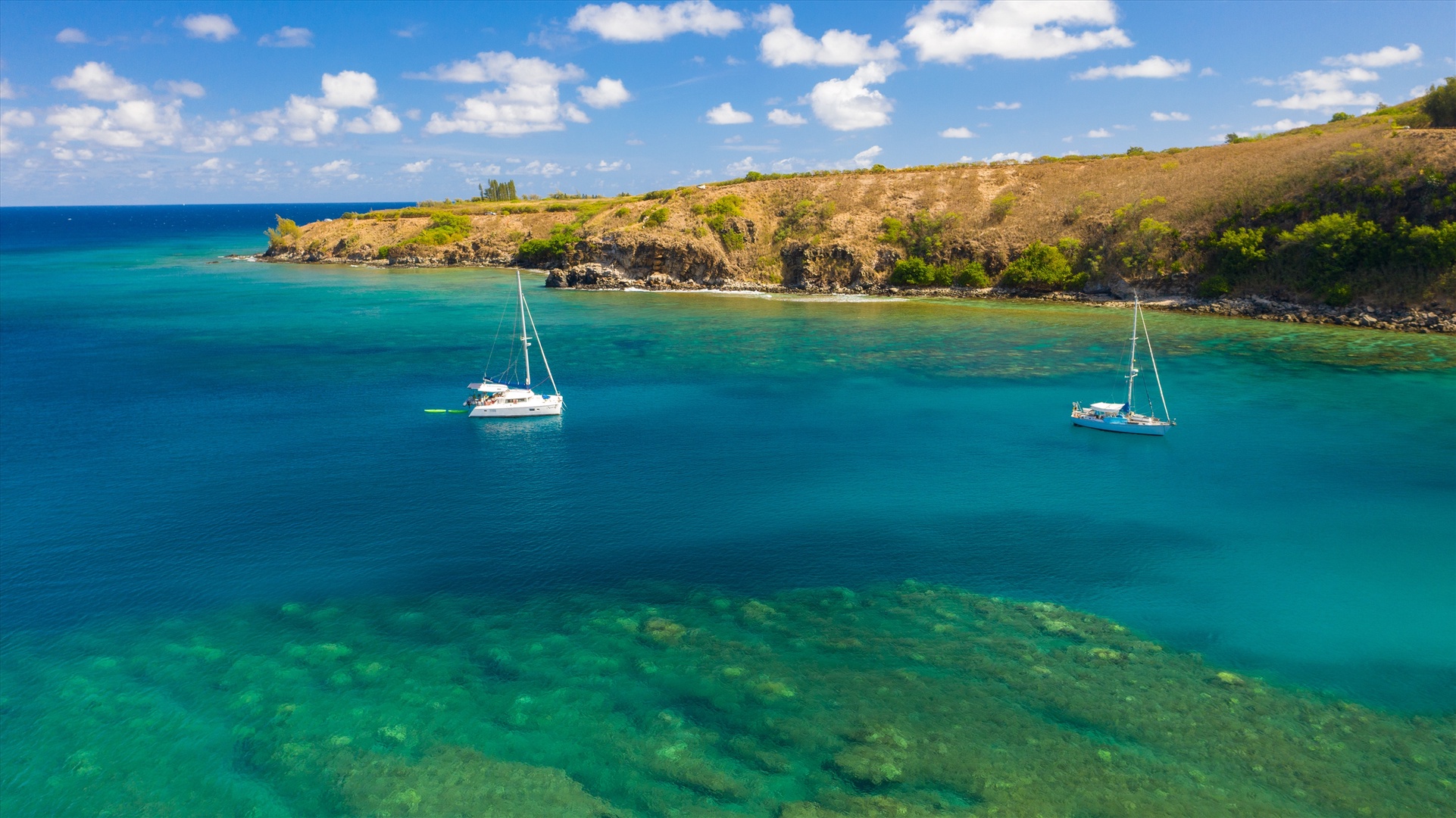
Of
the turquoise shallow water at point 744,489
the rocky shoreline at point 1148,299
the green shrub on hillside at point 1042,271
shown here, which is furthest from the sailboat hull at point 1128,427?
the green shrub on hillside at point 1042,271

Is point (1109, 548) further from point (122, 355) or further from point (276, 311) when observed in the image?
point (276, 311)

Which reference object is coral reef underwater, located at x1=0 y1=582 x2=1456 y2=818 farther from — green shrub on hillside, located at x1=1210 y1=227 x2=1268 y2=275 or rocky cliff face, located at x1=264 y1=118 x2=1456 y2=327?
green shrub on hillside, located at x1=1210 y1=227 x2=1268 y2=275

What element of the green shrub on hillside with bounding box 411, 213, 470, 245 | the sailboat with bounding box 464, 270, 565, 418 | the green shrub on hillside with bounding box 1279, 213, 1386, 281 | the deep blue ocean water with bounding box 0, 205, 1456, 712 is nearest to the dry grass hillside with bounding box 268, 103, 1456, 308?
the green shrub on hillside with bounding box 1279, 213, 1386, 281

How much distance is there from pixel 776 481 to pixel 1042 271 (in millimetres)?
78399

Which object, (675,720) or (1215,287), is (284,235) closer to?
(1215,287)

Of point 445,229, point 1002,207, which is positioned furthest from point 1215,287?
point 445,229

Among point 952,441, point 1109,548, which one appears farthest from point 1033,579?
point 952,441

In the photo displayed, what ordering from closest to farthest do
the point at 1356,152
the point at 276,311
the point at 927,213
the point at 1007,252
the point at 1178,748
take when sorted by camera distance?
1. the point at 1178,748
2. the point at 1356,152
3. the point at 276,311
4. the point at 1007,252
5. the point at 927,213

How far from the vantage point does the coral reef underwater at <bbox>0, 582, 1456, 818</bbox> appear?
64.1ft

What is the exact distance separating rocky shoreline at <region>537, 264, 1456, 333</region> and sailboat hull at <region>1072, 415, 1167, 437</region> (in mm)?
48396

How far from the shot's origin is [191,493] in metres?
38.8

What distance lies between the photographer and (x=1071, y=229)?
108000mm

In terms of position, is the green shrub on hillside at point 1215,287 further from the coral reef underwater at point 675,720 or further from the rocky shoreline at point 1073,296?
the coral reef underwater at point 675,720

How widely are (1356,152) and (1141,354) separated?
50.0m
